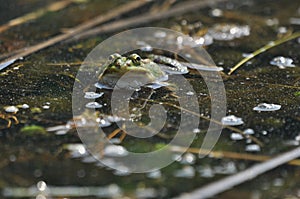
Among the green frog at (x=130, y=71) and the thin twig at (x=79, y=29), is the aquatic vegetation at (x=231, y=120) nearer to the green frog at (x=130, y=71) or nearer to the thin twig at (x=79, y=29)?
the green frog at (x=130, y=71)

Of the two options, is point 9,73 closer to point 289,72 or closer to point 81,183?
point 81,183

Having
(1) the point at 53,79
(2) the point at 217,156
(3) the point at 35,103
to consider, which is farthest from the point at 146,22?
(2) the point at 217,156

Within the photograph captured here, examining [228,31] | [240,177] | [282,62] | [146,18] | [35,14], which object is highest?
[35,14]

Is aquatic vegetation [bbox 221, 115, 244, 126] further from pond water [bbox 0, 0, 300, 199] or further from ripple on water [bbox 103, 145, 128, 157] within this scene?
ripple on water [bbox 103, 145, 128, 157]

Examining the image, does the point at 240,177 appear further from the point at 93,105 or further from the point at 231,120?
the point at 93,105

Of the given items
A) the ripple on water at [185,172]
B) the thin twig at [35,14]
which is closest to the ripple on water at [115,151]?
the ripple on water at [185,172]

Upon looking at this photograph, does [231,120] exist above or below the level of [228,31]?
below

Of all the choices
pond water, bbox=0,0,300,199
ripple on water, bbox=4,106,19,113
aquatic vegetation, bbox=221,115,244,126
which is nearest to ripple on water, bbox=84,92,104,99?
pond water, bbox=0,0,300,199

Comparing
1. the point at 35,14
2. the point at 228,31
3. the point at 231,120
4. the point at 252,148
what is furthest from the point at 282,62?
the point at 35,14
